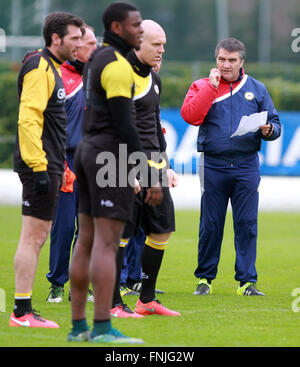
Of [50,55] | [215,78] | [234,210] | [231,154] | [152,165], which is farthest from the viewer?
[234,210]

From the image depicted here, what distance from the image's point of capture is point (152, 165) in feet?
22.0

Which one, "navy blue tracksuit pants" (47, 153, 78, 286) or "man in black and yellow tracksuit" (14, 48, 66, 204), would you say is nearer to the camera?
"man in black and yellow tracksuit" (14, 48, 66, 204)

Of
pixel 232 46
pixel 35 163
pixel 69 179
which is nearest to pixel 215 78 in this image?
pixel 232 46

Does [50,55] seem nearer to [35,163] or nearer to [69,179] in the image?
[35,163]

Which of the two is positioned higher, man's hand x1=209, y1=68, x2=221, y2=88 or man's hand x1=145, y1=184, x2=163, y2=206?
man's hand x1=209, y1=68, x2=221, y2=88

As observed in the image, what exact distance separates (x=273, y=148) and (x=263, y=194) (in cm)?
203

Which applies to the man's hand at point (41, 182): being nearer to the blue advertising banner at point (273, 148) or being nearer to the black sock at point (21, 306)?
the black sock at point (21, 306)

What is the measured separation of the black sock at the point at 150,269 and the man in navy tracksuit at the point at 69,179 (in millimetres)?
1111

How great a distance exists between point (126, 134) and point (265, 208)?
12779 mm

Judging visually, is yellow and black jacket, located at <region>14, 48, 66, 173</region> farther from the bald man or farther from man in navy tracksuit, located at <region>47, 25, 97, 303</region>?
man in navy tracksuit, located at <region>47, 25, 97, 303</region>

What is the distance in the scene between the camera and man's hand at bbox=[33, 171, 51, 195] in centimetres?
607

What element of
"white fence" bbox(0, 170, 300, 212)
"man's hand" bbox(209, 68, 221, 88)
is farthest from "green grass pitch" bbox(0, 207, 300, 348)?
"white fence" bbox(0, 170, 300, 212)

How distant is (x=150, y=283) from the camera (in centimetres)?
700

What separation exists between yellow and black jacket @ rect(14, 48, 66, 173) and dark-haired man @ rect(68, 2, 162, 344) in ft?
2.06
